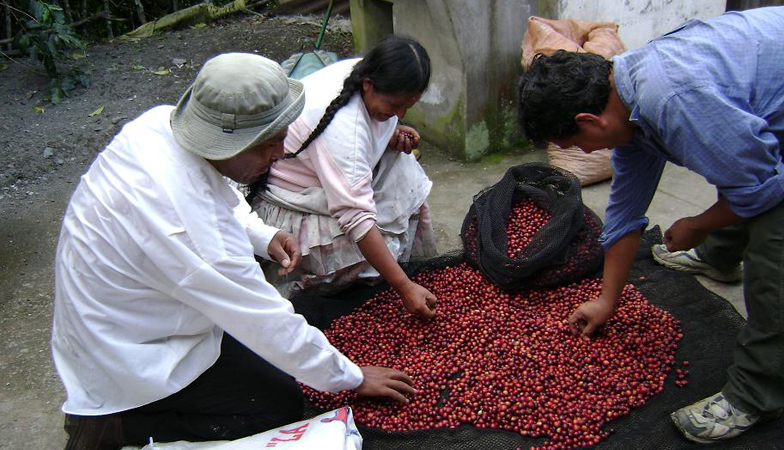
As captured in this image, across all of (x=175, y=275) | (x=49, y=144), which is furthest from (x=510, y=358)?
(x=49, y=144)

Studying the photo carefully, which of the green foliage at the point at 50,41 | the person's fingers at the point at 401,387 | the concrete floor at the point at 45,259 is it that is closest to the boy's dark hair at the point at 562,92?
the person's fingers at the point at 401,387

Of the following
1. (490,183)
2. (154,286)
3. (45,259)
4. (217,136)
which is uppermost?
(217,136)

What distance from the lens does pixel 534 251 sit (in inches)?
115

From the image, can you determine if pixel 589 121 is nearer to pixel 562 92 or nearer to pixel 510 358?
pixel 562 92

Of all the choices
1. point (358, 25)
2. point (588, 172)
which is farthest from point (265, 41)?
point (588, 172)

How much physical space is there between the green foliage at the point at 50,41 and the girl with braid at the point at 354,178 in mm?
3277

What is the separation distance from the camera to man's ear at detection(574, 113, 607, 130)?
6.49 feet

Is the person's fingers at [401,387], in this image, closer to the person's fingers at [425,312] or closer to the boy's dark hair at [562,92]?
the person's fingers at [425,312]

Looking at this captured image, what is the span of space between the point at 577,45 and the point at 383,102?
5.86ft

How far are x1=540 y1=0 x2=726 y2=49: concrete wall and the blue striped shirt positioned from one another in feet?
7.79

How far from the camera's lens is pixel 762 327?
Result: 2.10 m

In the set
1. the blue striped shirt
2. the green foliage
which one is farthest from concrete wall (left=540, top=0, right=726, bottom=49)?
the green foliage

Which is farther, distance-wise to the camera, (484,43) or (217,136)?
(484,43)

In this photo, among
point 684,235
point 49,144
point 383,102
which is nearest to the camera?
point 684,235
